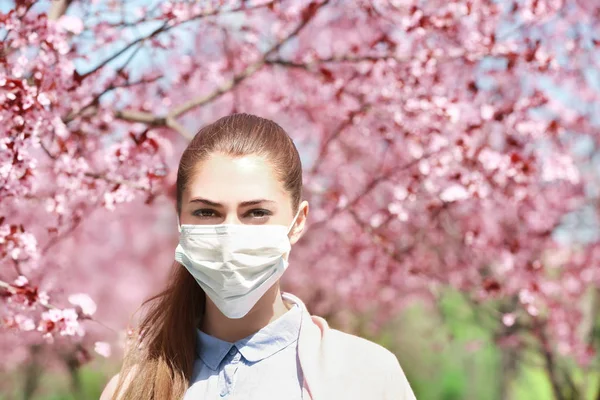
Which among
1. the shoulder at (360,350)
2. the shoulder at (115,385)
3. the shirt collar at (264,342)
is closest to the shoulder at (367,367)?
the shoulder at (360,350)

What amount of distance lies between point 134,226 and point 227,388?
1155cm

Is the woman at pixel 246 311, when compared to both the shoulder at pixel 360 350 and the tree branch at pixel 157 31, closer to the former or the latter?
the shoulder at pixel 360 350

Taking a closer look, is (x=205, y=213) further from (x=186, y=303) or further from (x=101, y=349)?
(x=101, y=349)

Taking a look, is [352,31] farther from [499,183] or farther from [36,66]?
[36,66]

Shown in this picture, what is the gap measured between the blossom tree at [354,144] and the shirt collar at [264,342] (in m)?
0.77

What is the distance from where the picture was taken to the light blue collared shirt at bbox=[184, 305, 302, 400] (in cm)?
203

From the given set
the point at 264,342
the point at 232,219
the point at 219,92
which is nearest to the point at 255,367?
the point at 264,342

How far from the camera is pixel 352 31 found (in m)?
8.65

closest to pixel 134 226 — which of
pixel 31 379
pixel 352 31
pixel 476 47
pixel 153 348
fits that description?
pixel 31 379

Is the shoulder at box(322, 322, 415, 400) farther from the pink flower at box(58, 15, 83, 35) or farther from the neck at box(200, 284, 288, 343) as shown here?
the pink flower at box(58, 15, 83, 35)

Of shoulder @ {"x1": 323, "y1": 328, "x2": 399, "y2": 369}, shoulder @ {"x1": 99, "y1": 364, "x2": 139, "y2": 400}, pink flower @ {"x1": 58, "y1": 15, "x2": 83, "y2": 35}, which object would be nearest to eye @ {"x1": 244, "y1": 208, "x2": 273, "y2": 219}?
shoulder @ {"x1": 323, "y1": 328, "x2": 399, "y2": 369}

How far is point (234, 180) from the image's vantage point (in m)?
2.02

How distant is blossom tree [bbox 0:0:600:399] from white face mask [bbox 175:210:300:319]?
30.9 inches

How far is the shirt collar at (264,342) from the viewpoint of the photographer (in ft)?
6.91
